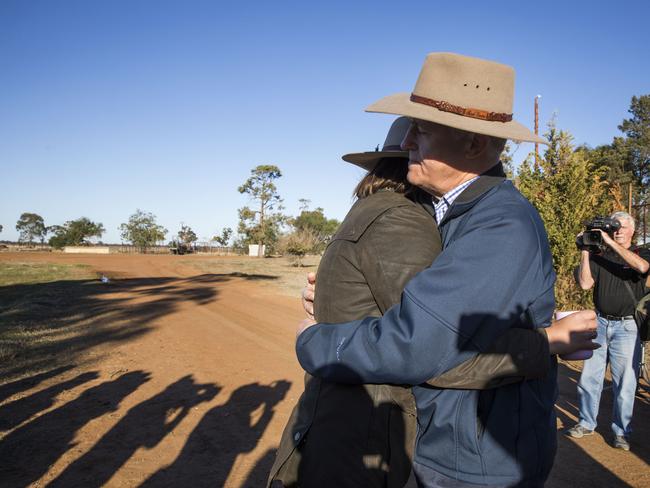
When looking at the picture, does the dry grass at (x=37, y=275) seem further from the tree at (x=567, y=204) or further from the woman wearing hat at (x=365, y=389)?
the woman wearing hat at (x=365, y=389)

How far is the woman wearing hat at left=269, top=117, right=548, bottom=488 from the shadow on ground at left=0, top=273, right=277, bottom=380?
6234 millimetres

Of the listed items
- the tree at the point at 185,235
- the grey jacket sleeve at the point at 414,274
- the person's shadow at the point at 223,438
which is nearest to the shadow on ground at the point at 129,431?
the person's shadow at the point at 223,438

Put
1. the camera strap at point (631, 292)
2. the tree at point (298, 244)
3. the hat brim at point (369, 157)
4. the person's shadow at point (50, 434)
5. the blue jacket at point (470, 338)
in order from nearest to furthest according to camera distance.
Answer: the blue jacket at point (470, 338)
the hat brim at point (369, 157)
the person's shadow at point (50, 434)
the camera strap at point (631, 292)
the tree at point (298, 244)

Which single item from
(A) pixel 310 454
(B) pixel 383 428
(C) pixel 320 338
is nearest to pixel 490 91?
(C) pixel 320 338

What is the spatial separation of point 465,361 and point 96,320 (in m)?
10.8

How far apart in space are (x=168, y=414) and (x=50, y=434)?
1125 mm

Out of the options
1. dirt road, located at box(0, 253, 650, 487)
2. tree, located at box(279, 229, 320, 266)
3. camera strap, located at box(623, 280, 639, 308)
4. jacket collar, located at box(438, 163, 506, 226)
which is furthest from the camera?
tree, located at box(279, 229, 320, 266)

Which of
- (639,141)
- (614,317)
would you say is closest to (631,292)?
(614,317)

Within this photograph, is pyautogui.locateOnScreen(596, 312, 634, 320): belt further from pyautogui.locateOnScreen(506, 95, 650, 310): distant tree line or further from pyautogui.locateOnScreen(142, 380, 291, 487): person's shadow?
pyautogui.locateOnScreen(506, 95, 650, 310): distant tree line

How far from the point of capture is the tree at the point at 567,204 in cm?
1053

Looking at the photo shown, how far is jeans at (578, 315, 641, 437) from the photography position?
4844 mm

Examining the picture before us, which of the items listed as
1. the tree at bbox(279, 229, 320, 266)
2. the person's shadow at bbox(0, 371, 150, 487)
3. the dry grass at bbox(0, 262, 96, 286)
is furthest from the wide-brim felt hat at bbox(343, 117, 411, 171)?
the tree at bbox(279, 229, 320, 266)

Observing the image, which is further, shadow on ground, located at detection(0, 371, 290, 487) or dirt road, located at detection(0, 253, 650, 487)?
dirt road, located at detection(0, 253, 650, 487)

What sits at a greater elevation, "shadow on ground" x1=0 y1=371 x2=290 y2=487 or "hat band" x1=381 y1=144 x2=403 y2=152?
"hat band" x1=381 y1=144 x2=403 y2=152
